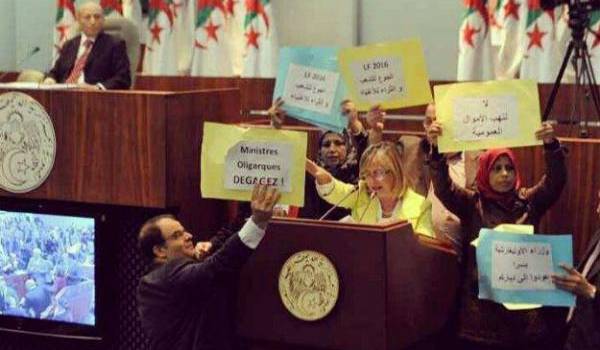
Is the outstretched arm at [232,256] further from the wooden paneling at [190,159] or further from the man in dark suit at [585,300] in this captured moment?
the man in dark suit at [585,300]

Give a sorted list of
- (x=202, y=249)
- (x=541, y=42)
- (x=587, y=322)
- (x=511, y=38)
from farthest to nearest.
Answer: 1. (x=511, y=38)
2. (x=541, y=42)
3. (x=202, y=249)
4. (x=587, y=322)

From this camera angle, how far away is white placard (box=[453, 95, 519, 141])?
424 cm

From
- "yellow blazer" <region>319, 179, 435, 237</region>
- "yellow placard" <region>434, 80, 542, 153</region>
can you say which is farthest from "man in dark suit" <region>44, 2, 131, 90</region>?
"yellow placard" <region>434, 80, 542, 153</region>

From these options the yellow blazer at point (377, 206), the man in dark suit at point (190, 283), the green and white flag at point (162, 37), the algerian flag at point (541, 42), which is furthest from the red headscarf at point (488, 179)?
the green and white flag at point (162, 37)

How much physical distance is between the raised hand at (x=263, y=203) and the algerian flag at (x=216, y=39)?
472 cm

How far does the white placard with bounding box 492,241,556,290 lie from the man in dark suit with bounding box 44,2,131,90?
287cm

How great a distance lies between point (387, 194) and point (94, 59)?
265cm

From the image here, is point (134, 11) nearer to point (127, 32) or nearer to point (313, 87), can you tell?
point (127, 32)

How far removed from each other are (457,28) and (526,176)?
12.2 feet

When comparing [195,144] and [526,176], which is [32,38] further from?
[526,176]

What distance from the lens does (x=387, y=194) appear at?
14.2ft

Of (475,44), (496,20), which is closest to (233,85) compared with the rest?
(475,44)

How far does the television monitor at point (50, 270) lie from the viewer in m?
4.76

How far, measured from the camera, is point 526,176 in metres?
4.52
